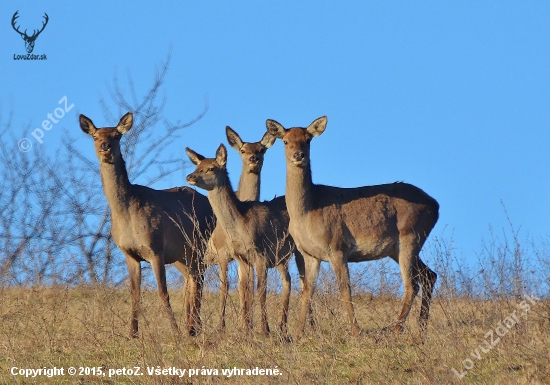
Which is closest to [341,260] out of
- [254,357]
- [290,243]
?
[290,243]

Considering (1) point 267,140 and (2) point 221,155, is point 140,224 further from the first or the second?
(1) point 267,140

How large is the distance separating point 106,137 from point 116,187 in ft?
2.46

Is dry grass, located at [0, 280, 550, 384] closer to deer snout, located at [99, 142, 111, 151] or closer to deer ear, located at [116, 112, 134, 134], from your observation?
deer snout, located at [99, 142, 111, 151]

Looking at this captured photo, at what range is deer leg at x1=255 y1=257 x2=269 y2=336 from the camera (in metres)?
12.2

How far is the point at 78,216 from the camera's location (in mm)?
20734

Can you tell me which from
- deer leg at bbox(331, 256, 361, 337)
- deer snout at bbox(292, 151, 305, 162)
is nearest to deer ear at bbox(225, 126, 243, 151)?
deer snout at bbox(292, 151, 305, 162)

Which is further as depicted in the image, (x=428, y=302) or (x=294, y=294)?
(x=294, y=294)

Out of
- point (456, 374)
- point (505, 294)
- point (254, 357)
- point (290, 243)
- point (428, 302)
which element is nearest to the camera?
point (456, 374)

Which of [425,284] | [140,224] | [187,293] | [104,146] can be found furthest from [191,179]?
[425,284]

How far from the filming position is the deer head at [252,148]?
53.1 ft

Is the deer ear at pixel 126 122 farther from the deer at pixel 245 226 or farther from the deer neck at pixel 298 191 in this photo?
the deer neck at pixel 298 191

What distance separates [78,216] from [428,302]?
966 centimetres

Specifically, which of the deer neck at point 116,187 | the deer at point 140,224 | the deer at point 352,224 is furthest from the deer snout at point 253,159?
the deer neck at point 116,187

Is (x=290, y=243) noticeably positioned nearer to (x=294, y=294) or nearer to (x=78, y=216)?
(x=294, y=294)
